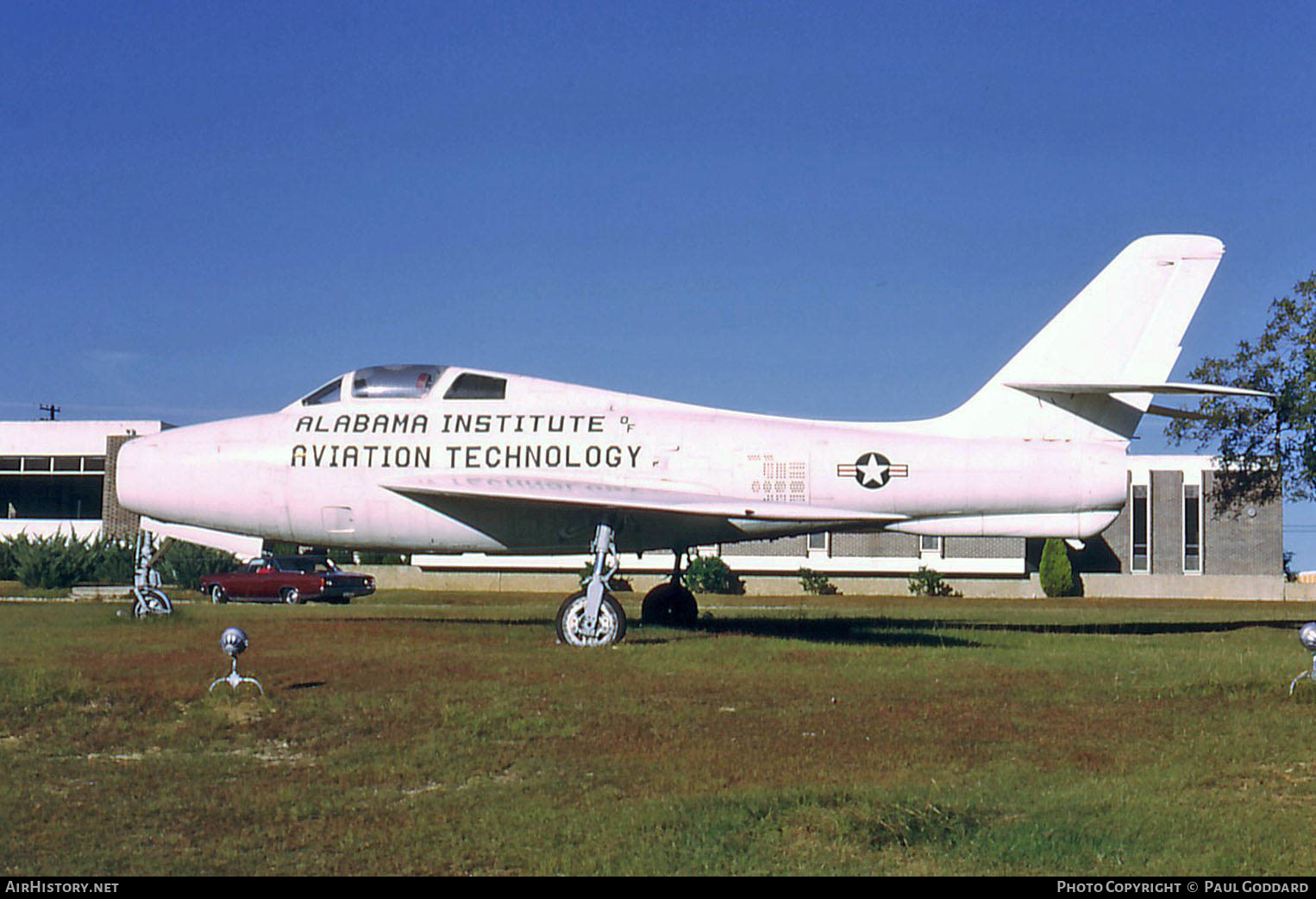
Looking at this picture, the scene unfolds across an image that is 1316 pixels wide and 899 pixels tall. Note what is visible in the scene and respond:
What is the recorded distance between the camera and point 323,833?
699 cm

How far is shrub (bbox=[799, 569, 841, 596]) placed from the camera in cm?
4872

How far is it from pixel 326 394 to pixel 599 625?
5872 millimetres

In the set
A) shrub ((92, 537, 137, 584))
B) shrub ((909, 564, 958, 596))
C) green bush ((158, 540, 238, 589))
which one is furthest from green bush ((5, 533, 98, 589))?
shrub ((909, 564, 958, 596))

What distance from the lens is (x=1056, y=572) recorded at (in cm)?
4844

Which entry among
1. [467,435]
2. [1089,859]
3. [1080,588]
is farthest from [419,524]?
[1080,588]

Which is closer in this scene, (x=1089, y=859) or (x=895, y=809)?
(x=1089, y=859)

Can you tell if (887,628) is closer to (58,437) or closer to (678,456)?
(678,456)

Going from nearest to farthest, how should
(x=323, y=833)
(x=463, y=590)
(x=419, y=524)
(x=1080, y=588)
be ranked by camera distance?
(x=323, y=833) → (x=419, y=524) → (x=463, y=590) → (x=1080, y=588)

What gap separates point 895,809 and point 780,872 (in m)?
1.16

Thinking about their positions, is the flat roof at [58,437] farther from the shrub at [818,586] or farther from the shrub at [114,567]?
the shrub at [818,586]

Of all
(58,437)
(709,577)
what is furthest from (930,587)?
(58,437)

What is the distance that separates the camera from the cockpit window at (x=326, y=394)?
18031 mm

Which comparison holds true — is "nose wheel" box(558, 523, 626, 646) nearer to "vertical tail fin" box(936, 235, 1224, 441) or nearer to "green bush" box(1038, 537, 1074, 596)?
"vertical tail fin" box(936, 235, 1224, 441)
